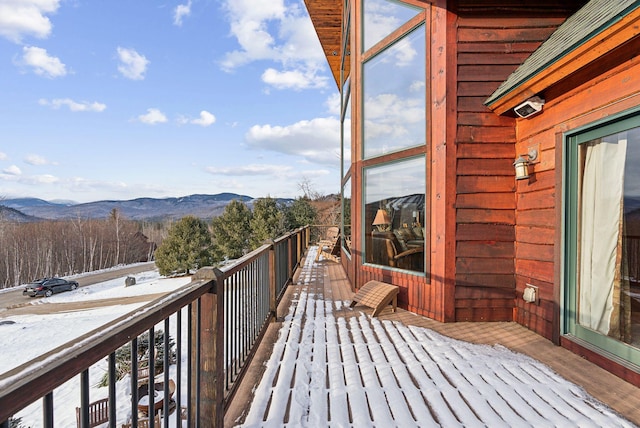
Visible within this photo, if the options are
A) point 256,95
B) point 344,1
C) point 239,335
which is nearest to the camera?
point 239,335

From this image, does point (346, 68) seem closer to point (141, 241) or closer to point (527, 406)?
point (527, 406)

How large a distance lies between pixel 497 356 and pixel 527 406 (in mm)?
731

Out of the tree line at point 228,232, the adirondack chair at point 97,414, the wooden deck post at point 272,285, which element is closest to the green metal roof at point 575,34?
the wooden deck post at point 272,285

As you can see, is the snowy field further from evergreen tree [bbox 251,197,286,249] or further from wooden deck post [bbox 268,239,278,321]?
evergreen tree [bbox 251,197,286,249]

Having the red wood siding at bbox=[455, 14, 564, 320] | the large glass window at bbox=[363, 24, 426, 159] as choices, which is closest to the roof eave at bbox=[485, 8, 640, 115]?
the red wood siding at bbox=[455, 14, 564, 320]

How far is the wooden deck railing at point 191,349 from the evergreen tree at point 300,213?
51.5 feet

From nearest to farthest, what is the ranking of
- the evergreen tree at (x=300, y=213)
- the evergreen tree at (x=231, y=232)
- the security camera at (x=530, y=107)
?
the security camera at (x=530, y=107), the evergreen tree at (x=300, y=213), the evergreen tree at (x=231, y=232)

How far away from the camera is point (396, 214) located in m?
4.20

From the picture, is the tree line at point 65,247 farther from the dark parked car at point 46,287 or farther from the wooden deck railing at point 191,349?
the wooden deck railing at point 191,349

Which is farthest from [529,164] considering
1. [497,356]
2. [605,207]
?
[497,356]

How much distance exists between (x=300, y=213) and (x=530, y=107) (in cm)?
1713

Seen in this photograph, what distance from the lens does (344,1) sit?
21.8ft

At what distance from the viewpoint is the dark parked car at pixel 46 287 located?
19.7 m

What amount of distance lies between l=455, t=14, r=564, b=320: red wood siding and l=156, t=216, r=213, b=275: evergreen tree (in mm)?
19954
